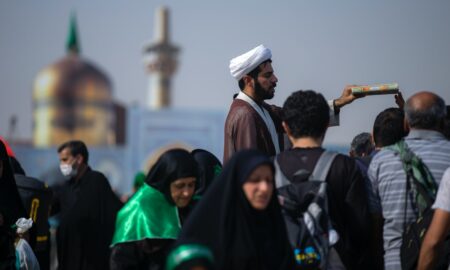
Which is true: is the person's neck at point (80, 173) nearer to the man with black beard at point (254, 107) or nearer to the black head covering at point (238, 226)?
the man with black beard at point (254, 107)

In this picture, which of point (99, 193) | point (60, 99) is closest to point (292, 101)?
point (99, 193)

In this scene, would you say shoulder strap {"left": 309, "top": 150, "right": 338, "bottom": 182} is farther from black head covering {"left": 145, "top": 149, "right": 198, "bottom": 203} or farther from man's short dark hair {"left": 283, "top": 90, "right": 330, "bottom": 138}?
black head covering {"left": 145, "top": 149, "right": 198, "bottom": 203}

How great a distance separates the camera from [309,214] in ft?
9.88

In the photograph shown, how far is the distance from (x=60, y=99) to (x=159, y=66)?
18.4ft

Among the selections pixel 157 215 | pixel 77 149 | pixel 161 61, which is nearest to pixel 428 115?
pixel 157 215

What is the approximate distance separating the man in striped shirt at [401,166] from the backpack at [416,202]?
2 centimetres

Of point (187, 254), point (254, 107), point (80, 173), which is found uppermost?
point (254, 107)

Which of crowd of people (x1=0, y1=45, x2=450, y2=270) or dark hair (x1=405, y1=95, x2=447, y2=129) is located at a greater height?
dark hair (x1=405, y1=95, x2=447, y2=129)

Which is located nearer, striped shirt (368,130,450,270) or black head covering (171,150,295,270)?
black head covering (171,150,295,270)

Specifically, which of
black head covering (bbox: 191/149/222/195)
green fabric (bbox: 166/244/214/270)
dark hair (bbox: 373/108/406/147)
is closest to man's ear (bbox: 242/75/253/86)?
black head covering (bbox: 191/149/222/195)

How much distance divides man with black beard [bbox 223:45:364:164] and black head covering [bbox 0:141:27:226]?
94 centimetres

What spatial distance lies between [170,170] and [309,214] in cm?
64

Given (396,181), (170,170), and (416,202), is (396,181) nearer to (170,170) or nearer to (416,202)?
(416,202)

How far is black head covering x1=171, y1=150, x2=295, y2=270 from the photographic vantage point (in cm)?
272
